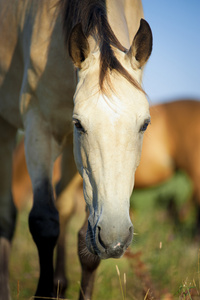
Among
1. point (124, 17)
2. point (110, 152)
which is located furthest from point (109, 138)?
point (124, 17)

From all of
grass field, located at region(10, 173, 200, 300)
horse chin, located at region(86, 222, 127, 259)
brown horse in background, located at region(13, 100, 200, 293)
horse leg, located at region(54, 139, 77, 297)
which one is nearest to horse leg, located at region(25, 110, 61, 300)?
grass field, located at region(10, 173, 200, 300)

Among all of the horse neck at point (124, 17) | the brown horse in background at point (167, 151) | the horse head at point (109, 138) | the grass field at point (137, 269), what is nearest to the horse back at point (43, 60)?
the horse neck at point (124, 17)

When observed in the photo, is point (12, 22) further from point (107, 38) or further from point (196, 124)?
point (196, 124)

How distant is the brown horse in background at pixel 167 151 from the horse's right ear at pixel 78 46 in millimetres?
3923

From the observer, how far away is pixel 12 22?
119 inches

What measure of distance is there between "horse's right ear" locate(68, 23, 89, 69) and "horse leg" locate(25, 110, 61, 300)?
28.6 inches

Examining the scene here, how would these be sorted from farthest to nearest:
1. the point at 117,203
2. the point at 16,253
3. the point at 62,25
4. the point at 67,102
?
the point at 16,253, the point at 67,102, the point at 62,25, the point at 117,203

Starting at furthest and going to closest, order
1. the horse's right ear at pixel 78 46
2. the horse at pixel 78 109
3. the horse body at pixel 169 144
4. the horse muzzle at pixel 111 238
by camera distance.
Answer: the horse body at pixel 169 144
the horse's right ear at pixel 78 46
the horse at pixel 78 109
the horse muzzle at pixel 111 238

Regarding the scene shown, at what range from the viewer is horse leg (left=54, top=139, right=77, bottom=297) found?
343 cm

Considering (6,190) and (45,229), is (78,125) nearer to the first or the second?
(45,229)

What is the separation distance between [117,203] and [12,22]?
6.09ft

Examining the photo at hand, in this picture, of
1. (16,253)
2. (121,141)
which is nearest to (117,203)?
(121,141)

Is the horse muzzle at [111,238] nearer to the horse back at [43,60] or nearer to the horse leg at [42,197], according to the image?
the horse leg at [42,197]

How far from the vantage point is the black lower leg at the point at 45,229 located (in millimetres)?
2592
